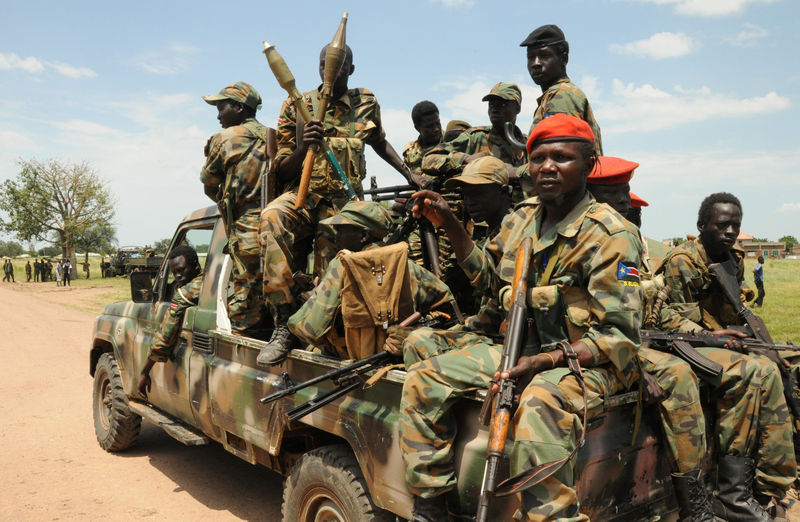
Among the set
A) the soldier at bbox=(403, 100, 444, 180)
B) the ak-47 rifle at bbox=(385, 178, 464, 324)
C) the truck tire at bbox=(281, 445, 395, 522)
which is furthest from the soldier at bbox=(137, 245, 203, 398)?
the soldier at bbox=(403, 100, 444, 180)

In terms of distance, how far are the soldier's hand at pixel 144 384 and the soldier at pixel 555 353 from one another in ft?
10.9

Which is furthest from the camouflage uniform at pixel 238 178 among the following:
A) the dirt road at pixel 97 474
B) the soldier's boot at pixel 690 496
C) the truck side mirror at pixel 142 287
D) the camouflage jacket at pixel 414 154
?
the soldier's boot at pixel 690 496

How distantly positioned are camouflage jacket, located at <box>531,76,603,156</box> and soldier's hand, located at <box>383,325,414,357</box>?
174cm

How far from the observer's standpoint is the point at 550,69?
4.11 metres

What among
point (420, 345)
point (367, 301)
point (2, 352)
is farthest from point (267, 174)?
point (2, 352)

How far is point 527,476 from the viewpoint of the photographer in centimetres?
205

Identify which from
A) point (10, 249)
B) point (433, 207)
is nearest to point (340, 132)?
point (433, 207)

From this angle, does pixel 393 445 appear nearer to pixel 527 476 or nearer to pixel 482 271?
pixel 527 476

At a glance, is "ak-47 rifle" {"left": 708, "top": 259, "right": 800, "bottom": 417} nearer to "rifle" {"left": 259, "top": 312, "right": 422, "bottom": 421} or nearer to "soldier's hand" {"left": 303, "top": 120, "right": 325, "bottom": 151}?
"rifle" {"left": 259, "top": 312, "right": 422, "bottom": 421}

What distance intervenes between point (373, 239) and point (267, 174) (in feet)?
4.27

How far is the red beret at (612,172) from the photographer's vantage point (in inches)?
133

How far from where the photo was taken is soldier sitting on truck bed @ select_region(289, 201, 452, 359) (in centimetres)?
299

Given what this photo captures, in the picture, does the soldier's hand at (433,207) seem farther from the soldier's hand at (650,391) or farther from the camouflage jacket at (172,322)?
the camouflage jacket at (172,322)

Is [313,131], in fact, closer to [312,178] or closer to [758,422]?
[312,178]
